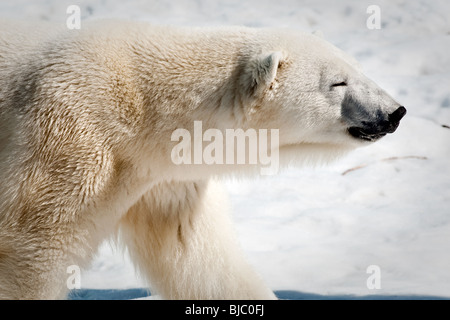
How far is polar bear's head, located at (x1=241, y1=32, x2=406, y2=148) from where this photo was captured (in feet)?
9.95

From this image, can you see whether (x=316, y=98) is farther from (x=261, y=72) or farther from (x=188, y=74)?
(x=188, y=74)

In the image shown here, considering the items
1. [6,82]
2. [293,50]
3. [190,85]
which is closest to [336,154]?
[293,50]

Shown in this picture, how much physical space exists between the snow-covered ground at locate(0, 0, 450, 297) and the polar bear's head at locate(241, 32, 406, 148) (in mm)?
1328

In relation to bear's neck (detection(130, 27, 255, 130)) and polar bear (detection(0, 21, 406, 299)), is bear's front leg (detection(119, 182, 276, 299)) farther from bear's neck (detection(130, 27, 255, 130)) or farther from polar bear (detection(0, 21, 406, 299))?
bear's neck (detection(130, 27, 255, 130))

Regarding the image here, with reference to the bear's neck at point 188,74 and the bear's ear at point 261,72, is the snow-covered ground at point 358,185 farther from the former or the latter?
the bear's ear at point 261,72

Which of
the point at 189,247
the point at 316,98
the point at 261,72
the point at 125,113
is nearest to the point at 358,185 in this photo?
the point at 189,247

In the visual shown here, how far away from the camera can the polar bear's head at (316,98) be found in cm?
303

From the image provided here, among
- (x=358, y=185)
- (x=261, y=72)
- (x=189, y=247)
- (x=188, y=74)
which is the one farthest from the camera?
(x=358, y=185)

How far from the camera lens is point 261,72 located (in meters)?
2.96

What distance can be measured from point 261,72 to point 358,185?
2.96m

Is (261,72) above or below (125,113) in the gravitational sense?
above

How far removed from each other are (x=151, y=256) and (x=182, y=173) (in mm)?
626

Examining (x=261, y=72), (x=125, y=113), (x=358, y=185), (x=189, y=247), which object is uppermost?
(x=261, y=72)

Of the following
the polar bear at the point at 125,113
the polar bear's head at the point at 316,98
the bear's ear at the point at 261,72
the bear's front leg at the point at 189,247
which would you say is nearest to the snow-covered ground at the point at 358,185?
the bear's front leg at the point at 189,247
